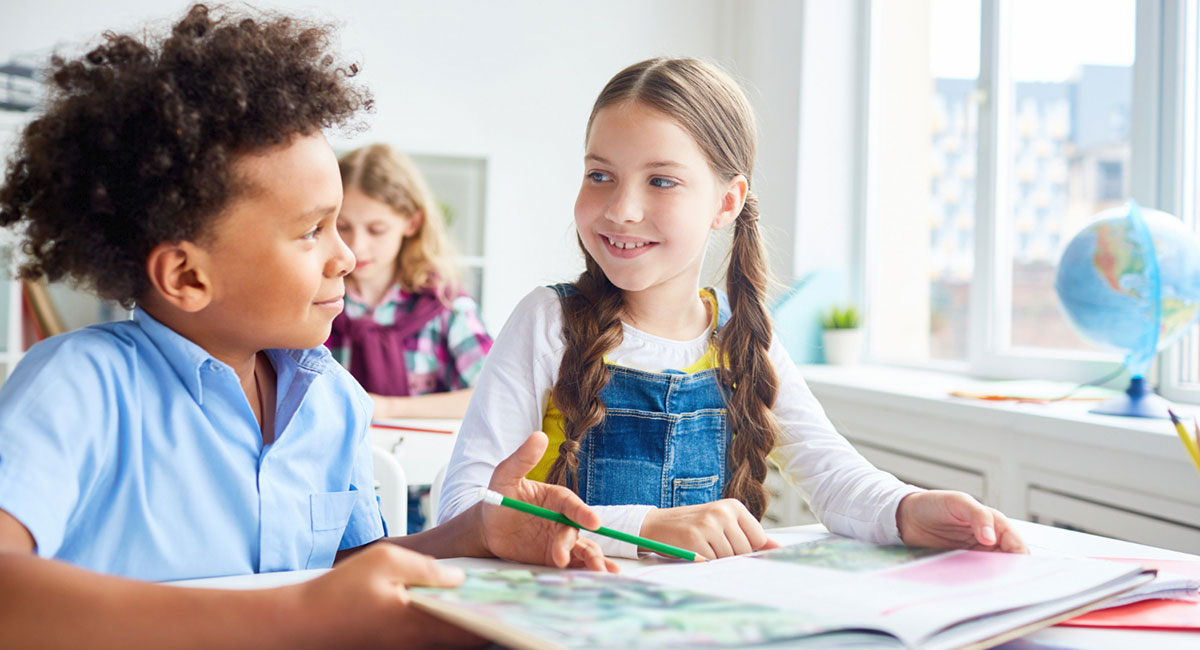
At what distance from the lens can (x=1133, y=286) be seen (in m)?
1.71

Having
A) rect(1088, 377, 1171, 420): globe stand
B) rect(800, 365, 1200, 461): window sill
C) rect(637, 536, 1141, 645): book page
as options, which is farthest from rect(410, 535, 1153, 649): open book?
rect(1088, 377, 1171, 420): globe stand

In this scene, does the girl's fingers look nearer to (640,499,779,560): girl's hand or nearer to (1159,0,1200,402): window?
(640,499,779,560): girl's hand

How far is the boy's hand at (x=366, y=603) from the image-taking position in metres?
0.54

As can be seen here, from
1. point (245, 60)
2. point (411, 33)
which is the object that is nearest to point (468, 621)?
point (245, 60)

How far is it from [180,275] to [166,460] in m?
0.15

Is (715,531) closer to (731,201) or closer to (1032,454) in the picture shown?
(731,201)

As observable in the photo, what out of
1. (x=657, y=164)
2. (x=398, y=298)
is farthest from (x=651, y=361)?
(x=398, y=298)

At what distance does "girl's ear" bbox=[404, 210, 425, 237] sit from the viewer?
253 centimetres

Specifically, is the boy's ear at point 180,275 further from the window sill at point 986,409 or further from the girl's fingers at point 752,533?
the window sill at point 986,409

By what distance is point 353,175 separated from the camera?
2.48m

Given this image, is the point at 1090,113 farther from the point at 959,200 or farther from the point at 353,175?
the point at 353,175

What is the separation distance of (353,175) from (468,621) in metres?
2.13

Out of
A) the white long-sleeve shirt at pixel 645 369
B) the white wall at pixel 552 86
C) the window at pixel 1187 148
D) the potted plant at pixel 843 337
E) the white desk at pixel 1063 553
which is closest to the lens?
the white desk at pixel 1063 553

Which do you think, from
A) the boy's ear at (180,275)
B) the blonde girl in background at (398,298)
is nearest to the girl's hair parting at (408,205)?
the blonde girl in background at (398,298)
